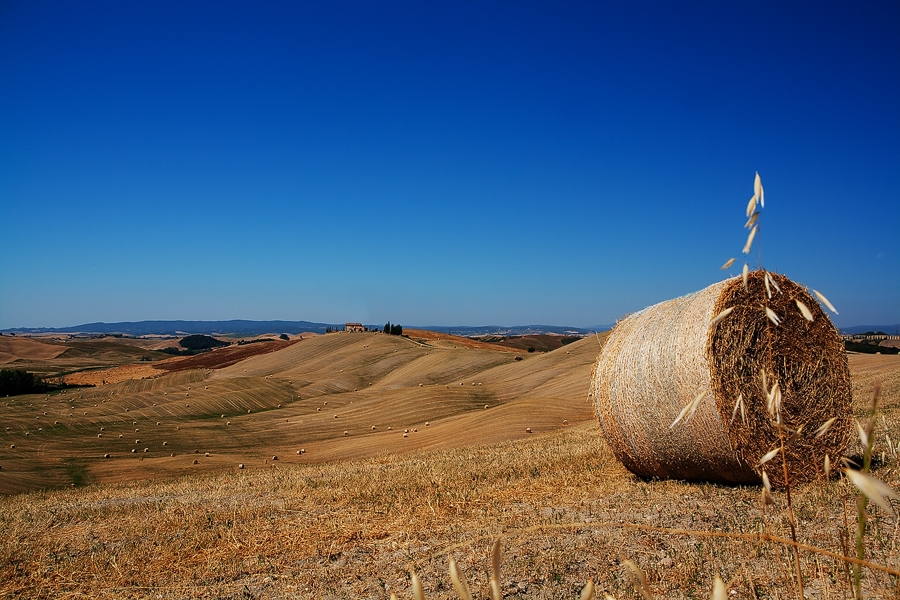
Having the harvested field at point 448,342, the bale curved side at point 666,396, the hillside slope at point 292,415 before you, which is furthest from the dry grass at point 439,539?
the harvested field at point 448,342

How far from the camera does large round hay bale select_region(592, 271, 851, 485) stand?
279 inches

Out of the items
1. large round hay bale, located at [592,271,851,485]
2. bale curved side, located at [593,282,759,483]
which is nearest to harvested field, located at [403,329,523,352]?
bale curved side, located at [593,282,759,483]

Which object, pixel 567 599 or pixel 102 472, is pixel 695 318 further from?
pixel 102 472

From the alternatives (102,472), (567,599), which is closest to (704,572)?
(567,599)

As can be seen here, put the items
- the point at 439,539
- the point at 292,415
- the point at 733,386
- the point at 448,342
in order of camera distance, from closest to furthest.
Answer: the point at 439,539
the point at 733,386
the point at 292,415
the point at 448,342

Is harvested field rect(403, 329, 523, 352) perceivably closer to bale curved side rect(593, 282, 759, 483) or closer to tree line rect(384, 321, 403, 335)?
tree line rect(384, 321, 403, 335)

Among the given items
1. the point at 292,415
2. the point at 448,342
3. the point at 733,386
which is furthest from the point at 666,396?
the point at 448,342

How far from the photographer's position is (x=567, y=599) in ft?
14.2

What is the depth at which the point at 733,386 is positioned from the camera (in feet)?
23.6

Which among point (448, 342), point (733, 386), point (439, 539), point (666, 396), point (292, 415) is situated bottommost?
point (292, 415)

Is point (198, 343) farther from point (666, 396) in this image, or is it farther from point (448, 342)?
point (666, 396)

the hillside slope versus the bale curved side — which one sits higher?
the bale curved side

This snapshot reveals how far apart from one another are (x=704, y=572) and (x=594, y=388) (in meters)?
4.71

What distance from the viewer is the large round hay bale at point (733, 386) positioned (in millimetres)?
7094
